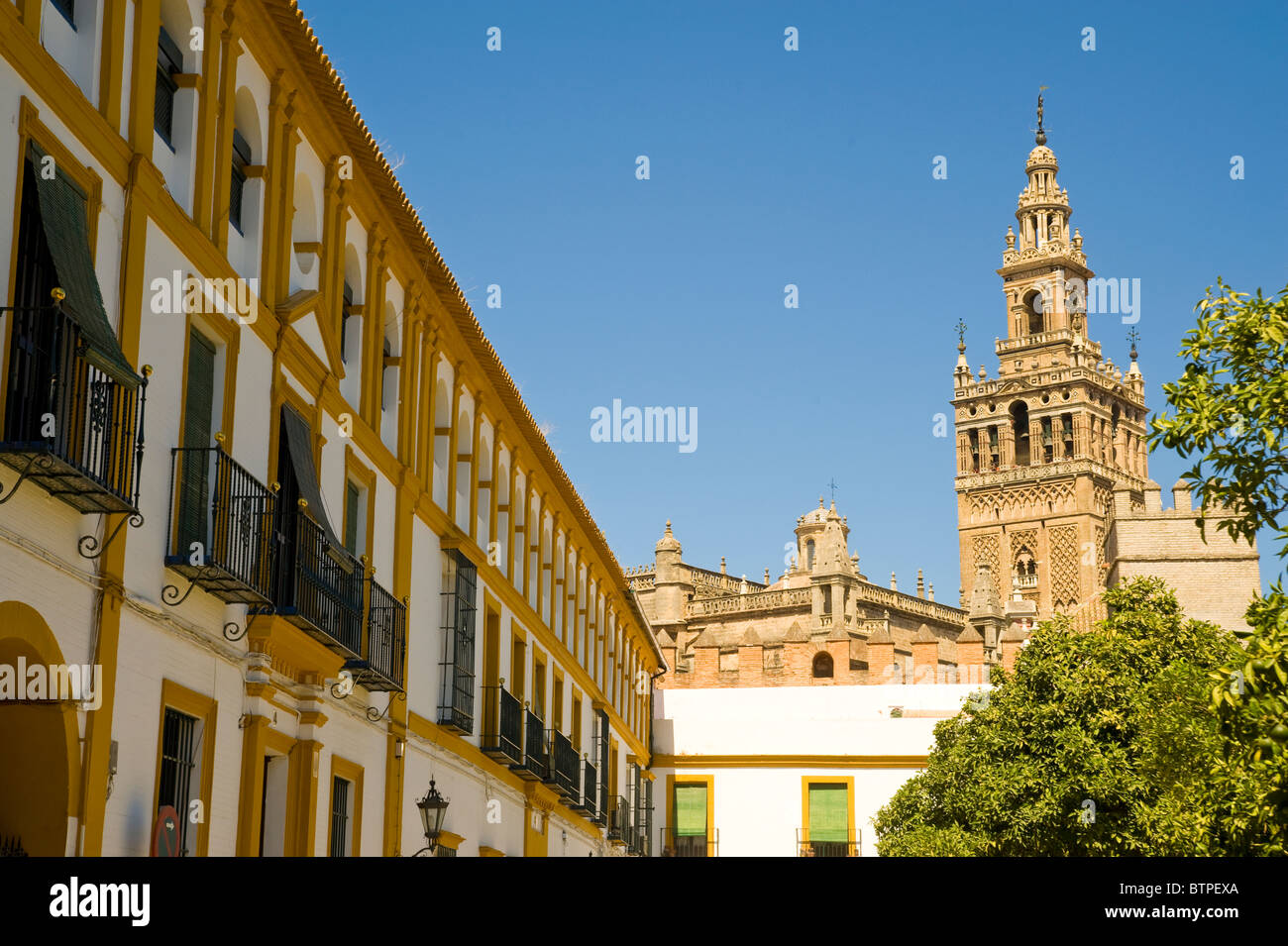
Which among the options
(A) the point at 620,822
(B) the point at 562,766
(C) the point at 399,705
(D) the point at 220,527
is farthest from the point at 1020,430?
(D) the point at 220,527

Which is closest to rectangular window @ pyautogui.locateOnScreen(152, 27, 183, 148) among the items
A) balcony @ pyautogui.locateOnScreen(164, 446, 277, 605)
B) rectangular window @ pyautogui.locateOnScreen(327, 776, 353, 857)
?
balcony @ pyautogui.locateOnScreen(164, 446, 277, 605)

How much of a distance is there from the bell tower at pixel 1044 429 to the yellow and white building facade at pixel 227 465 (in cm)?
7367

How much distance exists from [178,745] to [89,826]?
6.49ft

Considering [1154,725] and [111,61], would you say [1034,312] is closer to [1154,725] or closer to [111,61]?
[1154,725]

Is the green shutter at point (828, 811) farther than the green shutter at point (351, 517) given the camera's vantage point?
Yes

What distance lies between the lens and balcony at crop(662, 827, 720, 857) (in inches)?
1671

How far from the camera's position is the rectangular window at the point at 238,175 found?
14.5 m

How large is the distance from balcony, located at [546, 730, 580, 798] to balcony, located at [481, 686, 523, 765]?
2441mm

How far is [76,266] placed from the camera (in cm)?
1044

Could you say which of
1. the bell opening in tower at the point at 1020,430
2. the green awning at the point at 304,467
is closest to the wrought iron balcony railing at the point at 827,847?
the green awning at the point at 304,467

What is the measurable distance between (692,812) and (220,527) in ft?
105

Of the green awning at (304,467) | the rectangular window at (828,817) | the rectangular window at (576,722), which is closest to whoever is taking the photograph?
the green awning at (304,467)

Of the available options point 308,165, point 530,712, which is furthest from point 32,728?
point 530,712

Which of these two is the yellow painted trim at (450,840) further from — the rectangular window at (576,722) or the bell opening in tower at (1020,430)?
the bell opening in tower at (1020,430)
